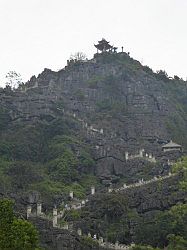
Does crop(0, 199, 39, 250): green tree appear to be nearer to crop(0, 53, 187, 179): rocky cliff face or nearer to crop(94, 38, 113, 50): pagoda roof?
crop(0, 53, 187, 179): rocky cliff face

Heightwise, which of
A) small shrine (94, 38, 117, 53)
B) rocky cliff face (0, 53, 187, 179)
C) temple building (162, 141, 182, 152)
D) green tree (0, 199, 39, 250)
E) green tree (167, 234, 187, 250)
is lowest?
green tree (167, 234, 187, 250)

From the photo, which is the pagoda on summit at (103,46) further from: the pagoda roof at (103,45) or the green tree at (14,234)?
the green tree at (14,234)

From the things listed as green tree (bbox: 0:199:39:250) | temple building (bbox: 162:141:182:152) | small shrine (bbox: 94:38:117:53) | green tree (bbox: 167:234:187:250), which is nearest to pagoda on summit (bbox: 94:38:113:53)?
small shrine (bbox: 94:38:117:53)

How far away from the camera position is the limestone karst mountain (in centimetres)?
6097

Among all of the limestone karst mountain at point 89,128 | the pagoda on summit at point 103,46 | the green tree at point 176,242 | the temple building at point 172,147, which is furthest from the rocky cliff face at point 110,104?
the green tree at point 176,242

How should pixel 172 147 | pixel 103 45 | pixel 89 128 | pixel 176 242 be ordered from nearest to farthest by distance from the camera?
1. pixel 176 242
2. pixel 172 147
3. pixel 89 128
4. pixel 103 45

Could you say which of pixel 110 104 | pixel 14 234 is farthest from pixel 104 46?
Result: pixel 14 234

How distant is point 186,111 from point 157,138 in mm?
16887

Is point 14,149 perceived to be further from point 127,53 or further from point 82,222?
point 127,53

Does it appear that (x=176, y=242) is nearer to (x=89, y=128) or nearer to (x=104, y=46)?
(x=89, y=128)

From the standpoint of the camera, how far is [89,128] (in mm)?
78250

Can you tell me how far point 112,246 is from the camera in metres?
43.7

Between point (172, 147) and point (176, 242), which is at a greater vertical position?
point (172, 147)

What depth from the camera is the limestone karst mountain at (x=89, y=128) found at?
60969 millimetres
